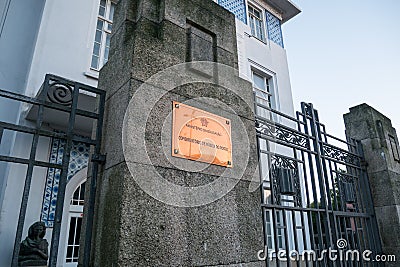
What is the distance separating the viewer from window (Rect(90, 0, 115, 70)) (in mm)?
6371

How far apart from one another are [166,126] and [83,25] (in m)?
5.33

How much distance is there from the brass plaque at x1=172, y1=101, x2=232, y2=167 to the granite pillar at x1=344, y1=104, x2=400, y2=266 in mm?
3400

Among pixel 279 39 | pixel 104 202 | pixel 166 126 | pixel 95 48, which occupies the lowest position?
pixel 104 202

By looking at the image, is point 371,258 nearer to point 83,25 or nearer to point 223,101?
point 223,101

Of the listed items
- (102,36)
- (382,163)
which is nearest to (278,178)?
(382,163)

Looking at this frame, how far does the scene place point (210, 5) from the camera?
2.73 metres

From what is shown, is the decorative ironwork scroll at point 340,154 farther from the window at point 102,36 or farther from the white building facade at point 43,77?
the window at point 102,36

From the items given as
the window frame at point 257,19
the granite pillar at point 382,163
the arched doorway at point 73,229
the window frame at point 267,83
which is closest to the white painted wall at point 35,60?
the arched doorway at point 73,229

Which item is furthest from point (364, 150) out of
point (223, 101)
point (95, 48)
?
point (95, 48)

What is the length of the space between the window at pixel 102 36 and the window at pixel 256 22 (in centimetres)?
552

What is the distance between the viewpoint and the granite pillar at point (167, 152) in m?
1.76

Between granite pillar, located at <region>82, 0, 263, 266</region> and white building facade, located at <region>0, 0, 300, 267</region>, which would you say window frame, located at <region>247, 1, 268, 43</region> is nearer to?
white building facade, located at <region>0, 0, 300, 267</region>

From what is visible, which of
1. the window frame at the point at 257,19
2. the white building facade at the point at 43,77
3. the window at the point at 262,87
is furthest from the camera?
the window frame at the point at 257,19

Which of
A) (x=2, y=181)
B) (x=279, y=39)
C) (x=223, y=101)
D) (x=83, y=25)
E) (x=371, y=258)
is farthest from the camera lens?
(x=279, y=39)
